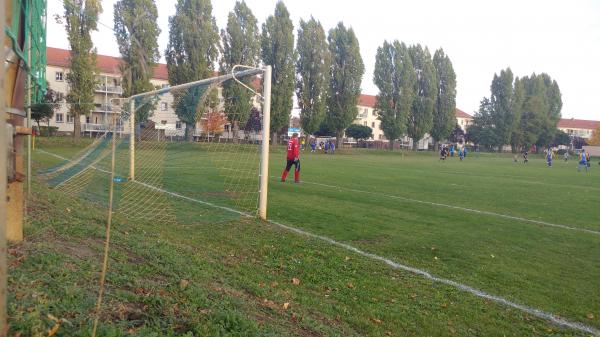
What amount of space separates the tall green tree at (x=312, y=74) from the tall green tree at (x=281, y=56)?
2.06m

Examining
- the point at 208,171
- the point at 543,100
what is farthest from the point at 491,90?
the point at 208,171

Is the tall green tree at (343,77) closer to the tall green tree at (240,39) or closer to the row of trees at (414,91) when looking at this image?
the row of trees at (414,91)

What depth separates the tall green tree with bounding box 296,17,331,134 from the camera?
56000 millimetres

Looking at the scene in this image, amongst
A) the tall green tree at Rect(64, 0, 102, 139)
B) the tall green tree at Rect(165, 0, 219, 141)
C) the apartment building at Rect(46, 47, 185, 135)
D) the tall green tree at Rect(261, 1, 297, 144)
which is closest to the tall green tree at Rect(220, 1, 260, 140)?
the tall green tree at Rect(261, 1, 297, 144)

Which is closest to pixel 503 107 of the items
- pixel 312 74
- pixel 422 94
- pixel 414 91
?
pixel 422 94

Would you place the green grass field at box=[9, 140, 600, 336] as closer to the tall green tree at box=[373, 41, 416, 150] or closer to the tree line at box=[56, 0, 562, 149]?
the tree line at box=[56, 0, 562, 149]

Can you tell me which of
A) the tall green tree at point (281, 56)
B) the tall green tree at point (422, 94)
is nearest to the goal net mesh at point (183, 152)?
the tall green tree at point (281, 56)

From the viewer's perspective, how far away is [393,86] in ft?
216

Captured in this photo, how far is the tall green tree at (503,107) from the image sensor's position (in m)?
81.2

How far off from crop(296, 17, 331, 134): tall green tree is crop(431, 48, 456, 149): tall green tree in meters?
23.0

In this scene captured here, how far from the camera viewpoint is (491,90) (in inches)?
3310

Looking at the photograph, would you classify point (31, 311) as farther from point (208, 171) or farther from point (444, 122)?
point (444, 122)

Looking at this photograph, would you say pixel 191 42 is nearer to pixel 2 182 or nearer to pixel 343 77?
pixel 343 77

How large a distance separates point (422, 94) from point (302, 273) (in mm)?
67255
